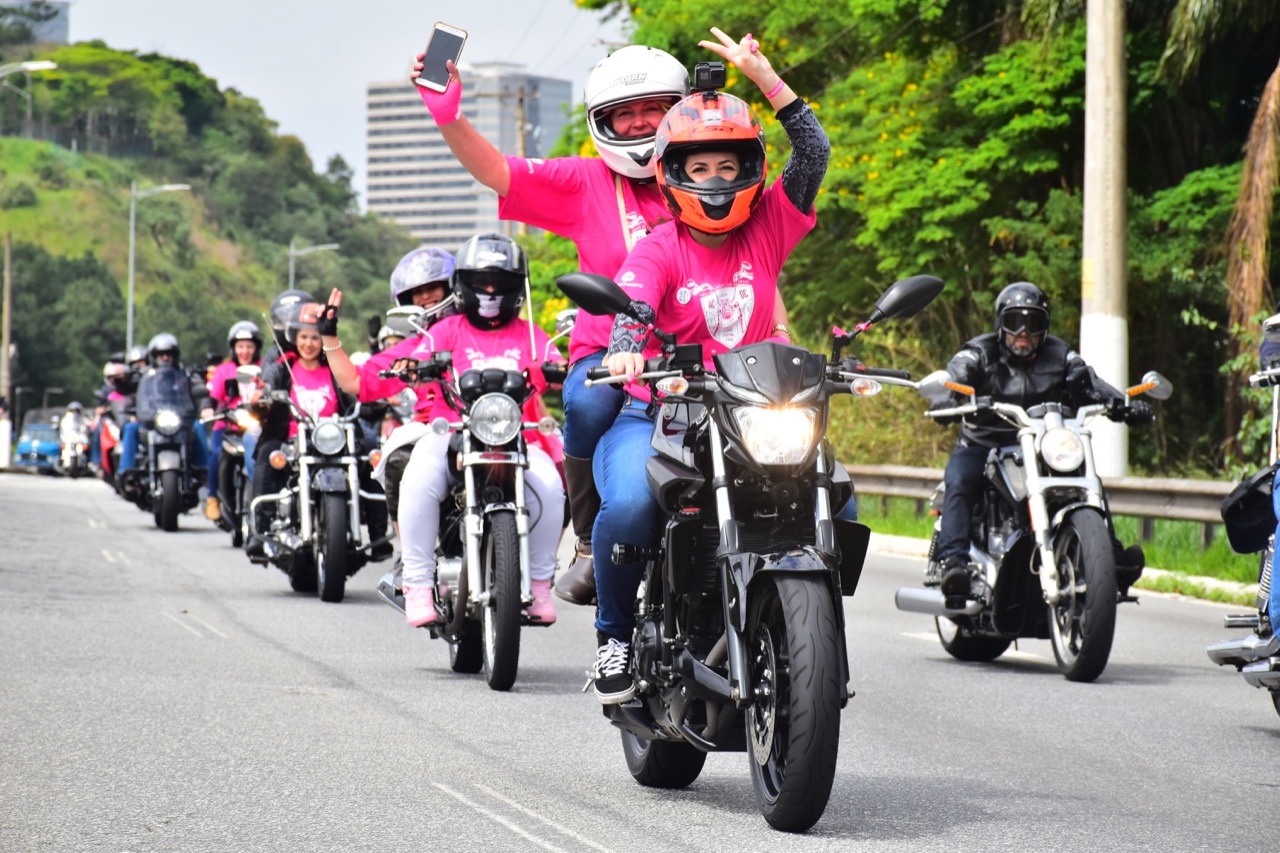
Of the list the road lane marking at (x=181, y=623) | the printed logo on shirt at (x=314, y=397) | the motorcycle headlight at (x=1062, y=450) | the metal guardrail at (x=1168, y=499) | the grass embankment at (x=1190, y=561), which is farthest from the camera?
the metal guardrail at (x=1168, y=499)

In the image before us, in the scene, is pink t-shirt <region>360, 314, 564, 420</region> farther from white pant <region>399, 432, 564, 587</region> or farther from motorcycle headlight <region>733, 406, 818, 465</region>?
motorcycle headlight <region>733, 406, 818, 465</region>

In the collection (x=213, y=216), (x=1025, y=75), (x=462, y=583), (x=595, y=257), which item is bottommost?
(x=462, y=583)

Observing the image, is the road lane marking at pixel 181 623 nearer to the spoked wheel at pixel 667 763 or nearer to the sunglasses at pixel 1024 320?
the sunglasses at pixel 1024 320

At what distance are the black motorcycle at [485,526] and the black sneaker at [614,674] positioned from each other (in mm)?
2622

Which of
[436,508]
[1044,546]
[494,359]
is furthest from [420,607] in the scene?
[1044,546]

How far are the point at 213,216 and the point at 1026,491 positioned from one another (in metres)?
164

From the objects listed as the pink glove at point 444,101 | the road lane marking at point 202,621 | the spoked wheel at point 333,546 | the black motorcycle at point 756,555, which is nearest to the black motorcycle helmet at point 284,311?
the spoked wheel at point 333,546

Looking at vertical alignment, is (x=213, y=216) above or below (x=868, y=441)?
above

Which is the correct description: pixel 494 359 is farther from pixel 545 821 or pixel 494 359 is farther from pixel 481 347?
pixel 545 821

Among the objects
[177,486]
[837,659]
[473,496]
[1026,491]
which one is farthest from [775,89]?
[177,486]

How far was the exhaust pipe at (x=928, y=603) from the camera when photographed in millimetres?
10055

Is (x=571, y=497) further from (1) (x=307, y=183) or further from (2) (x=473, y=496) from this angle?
(1) (x=307, y=183)

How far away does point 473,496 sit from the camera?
30.5 ft

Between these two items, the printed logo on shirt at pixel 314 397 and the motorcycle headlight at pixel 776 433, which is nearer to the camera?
the motorcycle headlight at pixel 776 433
